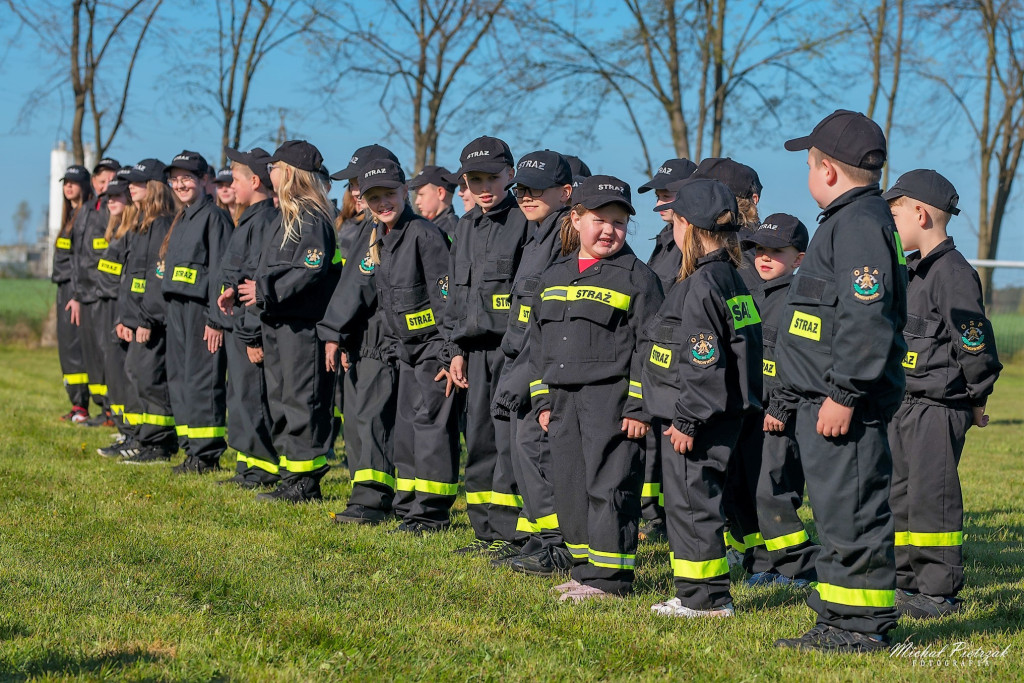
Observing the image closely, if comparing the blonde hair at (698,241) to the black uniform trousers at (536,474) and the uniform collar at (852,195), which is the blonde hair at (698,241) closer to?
the uniform collar at (852,195)

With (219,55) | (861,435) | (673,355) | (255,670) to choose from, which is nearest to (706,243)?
(673,355)

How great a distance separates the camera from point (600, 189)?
18.3ft

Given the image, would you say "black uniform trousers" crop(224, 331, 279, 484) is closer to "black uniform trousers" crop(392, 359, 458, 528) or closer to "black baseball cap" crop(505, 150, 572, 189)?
"black uniform trousers" crop(392, 359, 458, 528)

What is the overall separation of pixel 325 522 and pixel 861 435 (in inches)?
155

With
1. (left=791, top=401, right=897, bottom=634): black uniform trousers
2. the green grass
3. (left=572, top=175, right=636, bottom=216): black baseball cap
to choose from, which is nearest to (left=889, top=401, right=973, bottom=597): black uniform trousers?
the green grass

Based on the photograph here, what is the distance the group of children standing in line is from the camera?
181 inches

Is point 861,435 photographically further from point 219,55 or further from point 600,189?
point 219,55

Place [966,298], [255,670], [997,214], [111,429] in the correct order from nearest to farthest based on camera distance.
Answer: [255,670]
[966,298]
[111,429]
[997,214]

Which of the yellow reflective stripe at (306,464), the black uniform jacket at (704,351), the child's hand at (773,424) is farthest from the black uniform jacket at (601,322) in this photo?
the yellow reflective stripe at (306,464)

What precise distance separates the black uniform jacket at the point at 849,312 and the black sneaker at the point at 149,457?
6.58 m

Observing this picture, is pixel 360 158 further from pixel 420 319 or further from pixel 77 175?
pixel 77 175

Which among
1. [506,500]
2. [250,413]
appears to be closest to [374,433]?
[506,500]

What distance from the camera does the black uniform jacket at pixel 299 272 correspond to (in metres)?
7.95

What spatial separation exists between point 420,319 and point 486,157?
1.15 metres
